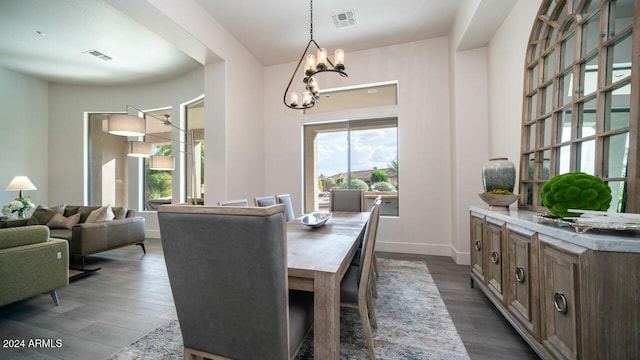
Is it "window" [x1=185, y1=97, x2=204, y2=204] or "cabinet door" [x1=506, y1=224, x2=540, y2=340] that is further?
"window" [x1=185, y1=97, x2=204, y2=204]

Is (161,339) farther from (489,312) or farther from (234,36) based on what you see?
(234,36)

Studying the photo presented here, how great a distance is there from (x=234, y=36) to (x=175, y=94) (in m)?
2.55

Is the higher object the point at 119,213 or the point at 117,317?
the point at 119,213

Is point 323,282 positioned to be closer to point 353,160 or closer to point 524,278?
point 524,278

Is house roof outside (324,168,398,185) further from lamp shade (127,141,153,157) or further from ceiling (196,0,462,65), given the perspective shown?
lamp shade (127,141,153,157)

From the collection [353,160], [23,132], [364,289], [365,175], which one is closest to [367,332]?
[364,289]

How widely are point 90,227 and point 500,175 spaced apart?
5.03m

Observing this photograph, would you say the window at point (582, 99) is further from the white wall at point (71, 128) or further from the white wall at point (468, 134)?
the white wall at point (71, 128)

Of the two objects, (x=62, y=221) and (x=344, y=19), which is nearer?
(x=344, y=19)

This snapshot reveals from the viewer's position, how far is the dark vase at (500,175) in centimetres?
218

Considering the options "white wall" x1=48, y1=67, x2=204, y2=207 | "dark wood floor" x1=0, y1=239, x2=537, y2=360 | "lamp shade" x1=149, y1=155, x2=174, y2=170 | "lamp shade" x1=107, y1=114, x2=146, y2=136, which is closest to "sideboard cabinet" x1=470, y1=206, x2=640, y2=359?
"dark wood floor" x1=0, y1=239, x2=537, y2=360

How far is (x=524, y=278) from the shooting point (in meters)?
1.55

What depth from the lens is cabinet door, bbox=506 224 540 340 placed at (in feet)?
4.66

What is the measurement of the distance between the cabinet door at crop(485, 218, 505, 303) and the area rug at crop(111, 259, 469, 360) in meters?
0.44
